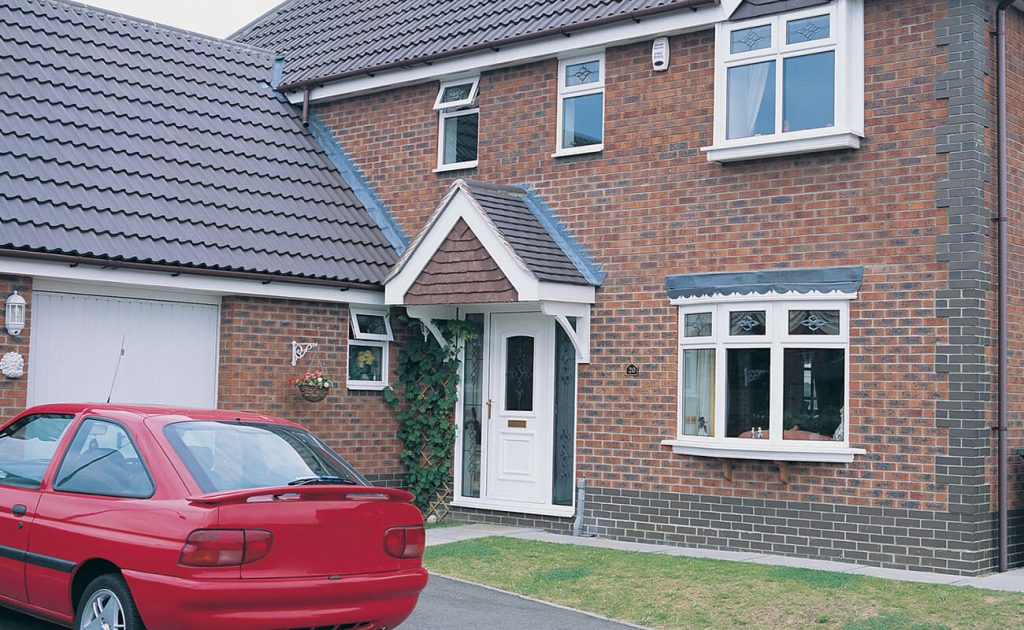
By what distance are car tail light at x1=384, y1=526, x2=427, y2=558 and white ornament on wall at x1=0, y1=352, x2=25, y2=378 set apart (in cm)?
662

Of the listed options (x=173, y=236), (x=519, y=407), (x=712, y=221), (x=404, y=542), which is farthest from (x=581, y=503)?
(x=404, y=542)

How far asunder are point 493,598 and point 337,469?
2971 millimetres

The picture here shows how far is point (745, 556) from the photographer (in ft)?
40.5

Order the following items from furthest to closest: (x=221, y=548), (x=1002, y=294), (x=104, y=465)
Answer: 1. (x=1002, y=294)
2. (x=104, y=465)
3. (x=221, y=548)

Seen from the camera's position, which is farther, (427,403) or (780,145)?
(427,403)

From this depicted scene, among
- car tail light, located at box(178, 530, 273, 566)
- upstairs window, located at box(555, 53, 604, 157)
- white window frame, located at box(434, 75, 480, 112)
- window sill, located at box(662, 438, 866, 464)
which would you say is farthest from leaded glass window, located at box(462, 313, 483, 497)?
car tail light, located at box(178, 530, 273, 566)

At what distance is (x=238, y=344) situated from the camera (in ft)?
47.3

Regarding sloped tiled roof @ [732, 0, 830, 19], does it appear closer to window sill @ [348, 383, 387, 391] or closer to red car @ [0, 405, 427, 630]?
window sill @ [348, 383, 387, 391]

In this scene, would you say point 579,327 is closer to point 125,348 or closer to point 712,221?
point 712,221

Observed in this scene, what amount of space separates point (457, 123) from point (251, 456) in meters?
9.24

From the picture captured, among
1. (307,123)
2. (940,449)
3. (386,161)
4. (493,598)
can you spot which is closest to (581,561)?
(493,598)

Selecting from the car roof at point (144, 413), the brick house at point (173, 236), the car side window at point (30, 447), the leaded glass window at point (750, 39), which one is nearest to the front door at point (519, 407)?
the brick house at point (173, 236)

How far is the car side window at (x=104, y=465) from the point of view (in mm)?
7070

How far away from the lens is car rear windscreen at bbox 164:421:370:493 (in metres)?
7.05
